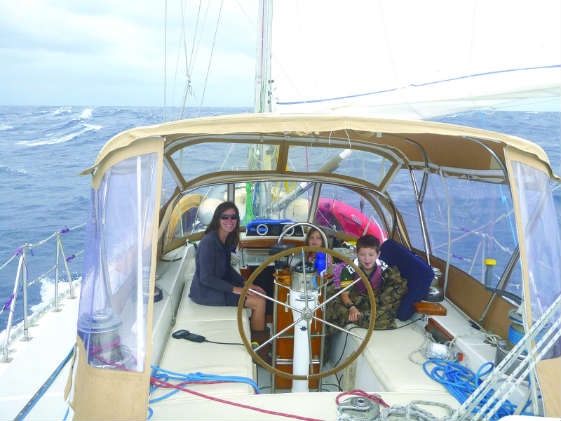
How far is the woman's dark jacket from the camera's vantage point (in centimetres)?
376

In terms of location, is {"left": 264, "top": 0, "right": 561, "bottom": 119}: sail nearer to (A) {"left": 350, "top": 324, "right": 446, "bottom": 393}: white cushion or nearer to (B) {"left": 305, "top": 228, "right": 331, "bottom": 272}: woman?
(B) {"left": 305, "top": 228, "right": 331, "bottom": 272}: woman

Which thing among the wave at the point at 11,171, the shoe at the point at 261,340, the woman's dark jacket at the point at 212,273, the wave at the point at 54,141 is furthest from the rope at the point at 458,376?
the wave at the point at 54,141

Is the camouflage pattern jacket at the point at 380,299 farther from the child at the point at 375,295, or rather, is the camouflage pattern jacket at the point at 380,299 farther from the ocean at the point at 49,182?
the ocean at the point at 49,182

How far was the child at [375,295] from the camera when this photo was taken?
11.3ft

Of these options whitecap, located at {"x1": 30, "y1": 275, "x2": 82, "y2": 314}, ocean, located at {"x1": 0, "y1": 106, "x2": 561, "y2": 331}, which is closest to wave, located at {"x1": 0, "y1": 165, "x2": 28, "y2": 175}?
ocean, located at {"x1": 0, "y1": 106, "x2": 561, "y2": 331}

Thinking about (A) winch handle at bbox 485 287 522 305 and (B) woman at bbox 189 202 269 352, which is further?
(B) woman at bbox 189 202 269 352

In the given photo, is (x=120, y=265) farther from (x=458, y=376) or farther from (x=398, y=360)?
(x=458, y=376)

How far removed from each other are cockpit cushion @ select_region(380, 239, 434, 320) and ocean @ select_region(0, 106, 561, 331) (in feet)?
5.22

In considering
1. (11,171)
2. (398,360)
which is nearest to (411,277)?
(398,360)

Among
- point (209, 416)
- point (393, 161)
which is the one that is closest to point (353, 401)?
point (209, 416)

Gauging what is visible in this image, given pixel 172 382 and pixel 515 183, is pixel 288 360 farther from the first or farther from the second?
pixel 515 183

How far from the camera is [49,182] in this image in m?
17.8

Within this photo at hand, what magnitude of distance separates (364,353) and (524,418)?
1.61 m

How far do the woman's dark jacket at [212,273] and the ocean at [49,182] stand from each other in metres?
2.53
